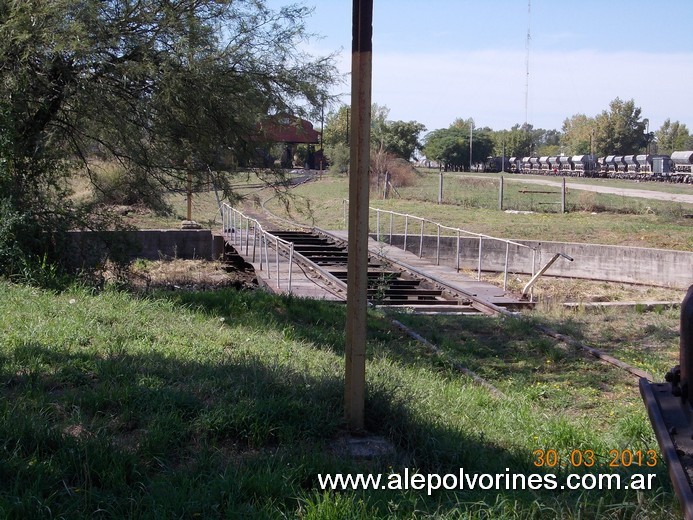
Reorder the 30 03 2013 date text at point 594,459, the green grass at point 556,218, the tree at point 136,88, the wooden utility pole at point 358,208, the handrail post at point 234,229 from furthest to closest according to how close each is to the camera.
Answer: the green grass at point 556,218 < the handrail post at point 234,229 < the tree at point 136,88 < the wooden utility pole at point 358,208 < the 30 03 2013 date text at point 594,459

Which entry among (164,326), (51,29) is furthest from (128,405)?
(51,29)

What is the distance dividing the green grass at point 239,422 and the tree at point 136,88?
4117mm

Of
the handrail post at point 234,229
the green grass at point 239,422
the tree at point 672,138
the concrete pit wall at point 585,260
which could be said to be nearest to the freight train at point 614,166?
the tree at point 672,138

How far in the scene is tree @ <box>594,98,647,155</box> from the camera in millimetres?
100750

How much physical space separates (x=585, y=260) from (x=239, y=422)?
71.5 ft

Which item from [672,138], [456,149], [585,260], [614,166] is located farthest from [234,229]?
[672,138]

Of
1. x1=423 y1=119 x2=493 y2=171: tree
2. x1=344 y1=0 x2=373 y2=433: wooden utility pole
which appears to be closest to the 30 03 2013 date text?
x1=344 y1=0 x2=373 y2=433: wooden utility pole

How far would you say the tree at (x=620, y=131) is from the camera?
101m

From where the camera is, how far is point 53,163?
13.1 meters

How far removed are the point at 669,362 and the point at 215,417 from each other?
23.7 ft

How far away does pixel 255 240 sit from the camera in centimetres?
2150

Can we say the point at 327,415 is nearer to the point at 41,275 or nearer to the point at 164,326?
the point at 164,326

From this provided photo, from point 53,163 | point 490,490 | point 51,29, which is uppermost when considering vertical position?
point 51,29

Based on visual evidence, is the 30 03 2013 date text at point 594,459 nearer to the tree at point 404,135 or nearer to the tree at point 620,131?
the tree at point 404,135
